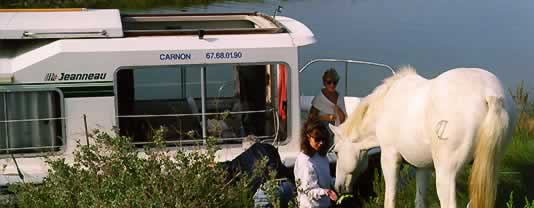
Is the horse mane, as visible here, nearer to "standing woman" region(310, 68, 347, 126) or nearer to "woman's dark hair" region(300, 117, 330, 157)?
Answer: "woman's dark hair" region(300, 117, 330, 157)

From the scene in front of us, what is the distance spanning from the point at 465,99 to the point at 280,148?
8.10 feet

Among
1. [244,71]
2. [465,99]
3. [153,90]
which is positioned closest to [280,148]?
[244,71]

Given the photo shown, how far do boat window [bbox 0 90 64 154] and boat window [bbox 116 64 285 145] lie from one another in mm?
476

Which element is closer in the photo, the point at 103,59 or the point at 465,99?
the point at 465,99

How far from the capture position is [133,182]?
4207 millimetres

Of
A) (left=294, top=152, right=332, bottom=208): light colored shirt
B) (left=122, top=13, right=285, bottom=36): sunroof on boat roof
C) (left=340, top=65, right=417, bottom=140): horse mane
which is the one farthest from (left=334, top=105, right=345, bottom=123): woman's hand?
(left=294, top=152, right=332, bottom=208): light colored shirt

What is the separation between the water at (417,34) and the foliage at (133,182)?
7.74 m

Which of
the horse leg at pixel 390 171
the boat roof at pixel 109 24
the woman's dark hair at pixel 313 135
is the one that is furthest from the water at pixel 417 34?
the horse leg at pixel 390 171

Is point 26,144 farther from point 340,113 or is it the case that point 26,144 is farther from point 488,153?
point 488,153

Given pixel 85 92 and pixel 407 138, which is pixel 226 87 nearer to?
pixel 85 92

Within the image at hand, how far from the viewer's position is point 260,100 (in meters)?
7.05

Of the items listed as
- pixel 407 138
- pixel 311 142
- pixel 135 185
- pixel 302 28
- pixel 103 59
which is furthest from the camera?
pixel 302 28

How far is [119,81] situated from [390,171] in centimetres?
252

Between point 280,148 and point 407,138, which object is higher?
point 407,138
